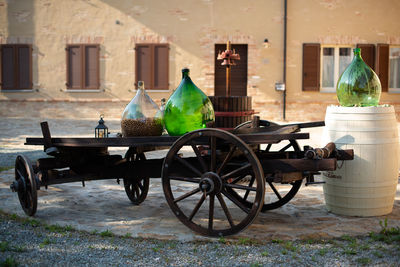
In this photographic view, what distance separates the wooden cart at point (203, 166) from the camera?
Result: 3473 millimetres

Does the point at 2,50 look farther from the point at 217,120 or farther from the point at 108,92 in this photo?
the point at 217,120

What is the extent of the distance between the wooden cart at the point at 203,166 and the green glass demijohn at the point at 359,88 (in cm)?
35

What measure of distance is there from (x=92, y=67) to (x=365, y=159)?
12.8m

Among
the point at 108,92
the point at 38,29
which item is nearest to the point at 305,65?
the point at 108,92

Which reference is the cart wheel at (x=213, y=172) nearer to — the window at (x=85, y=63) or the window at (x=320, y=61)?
the window at (x=320, y=61)

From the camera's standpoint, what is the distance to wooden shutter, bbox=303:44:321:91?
615 inches

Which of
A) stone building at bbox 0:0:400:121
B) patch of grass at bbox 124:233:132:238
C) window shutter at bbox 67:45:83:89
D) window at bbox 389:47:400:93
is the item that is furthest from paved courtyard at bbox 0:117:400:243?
window at bbox 389:47:400:93

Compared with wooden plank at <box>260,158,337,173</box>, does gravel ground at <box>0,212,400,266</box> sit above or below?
below

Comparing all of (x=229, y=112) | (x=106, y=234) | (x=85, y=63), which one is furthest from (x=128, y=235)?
(x=85, y=63)

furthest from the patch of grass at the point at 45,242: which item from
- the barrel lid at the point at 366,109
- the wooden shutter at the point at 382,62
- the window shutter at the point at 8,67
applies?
the wooden shutter at the point at 382,62

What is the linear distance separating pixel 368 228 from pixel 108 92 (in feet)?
42.1

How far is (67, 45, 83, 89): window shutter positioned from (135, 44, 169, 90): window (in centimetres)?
172

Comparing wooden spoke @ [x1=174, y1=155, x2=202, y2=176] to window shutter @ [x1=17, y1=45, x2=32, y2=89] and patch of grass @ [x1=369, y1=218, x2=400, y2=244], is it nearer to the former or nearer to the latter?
patch of grass @ [x1=369, y1=218, x2=400, y2=244]

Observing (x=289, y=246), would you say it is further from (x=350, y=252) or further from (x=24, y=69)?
(x=24, y=69)
